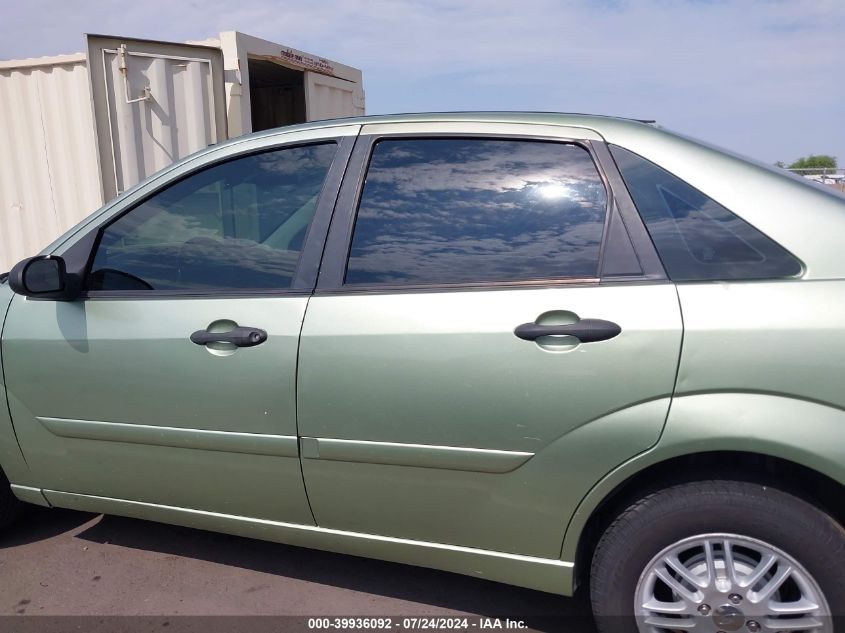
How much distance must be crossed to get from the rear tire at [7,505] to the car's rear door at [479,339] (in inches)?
61.1

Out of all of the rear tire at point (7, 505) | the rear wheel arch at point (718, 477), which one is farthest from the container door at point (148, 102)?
the rear wheel arch at point (718, 477)

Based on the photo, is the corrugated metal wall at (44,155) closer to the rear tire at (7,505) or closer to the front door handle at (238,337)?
the rear tire at (7,505)

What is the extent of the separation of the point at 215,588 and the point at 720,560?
1850 mm

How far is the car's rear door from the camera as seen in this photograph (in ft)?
6.29

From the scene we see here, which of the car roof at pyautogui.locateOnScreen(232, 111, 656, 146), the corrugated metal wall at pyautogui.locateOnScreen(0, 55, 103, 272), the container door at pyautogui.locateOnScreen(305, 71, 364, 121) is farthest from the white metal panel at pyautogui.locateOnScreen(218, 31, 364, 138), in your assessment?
the car roof at pyautogui.locateOnScreen(232, 111, 656, 146)

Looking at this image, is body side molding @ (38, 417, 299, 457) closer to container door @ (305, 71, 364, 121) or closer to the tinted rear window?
the tinted rear window

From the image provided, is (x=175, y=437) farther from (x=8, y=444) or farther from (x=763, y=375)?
(x=763, y=375)

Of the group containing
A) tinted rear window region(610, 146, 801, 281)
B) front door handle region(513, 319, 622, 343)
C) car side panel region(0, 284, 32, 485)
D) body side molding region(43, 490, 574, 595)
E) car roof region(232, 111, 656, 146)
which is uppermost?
car roof region(232, 111, 656, 146)

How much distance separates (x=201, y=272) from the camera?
250 cm

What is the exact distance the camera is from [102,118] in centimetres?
538

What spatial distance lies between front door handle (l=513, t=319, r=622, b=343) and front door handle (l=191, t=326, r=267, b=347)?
0.85m

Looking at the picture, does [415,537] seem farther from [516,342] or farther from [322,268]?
[322,268]

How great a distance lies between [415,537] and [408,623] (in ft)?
1.43

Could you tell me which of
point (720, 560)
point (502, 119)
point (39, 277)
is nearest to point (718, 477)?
point (720, 560)
